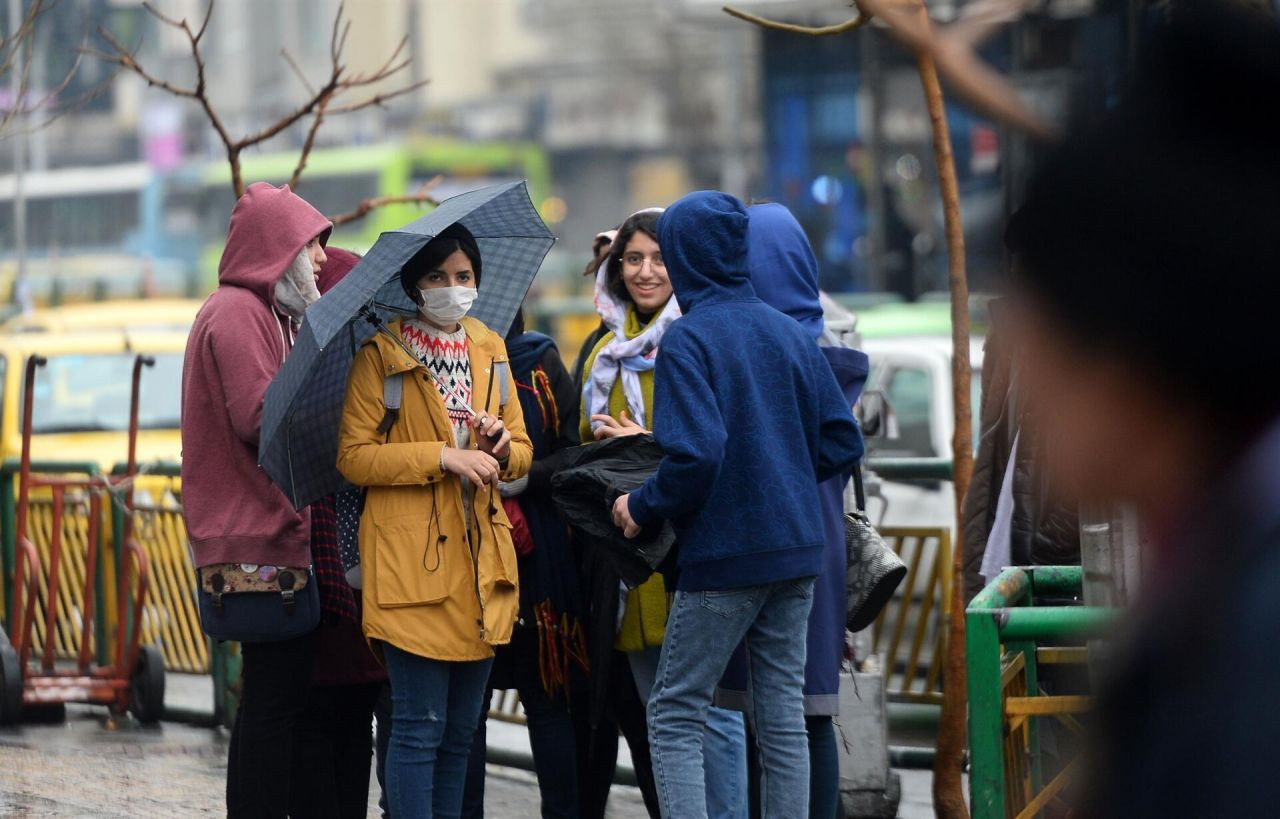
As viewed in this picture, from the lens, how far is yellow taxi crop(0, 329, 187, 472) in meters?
11.3

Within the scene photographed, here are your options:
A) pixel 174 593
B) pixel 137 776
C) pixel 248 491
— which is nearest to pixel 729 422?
pixel 248 491

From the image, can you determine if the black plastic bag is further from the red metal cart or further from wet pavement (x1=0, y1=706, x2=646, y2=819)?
the red metal cart

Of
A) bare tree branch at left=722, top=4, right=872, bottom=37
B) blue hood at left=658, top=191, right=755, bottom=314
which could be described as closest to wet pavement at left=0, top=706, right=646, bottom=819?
blue hood at left=658, top=191, right=755, bottom=314

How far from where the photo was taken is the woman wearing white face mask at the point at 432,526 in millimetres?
4547

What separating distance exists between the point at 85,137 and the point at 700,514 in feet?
187

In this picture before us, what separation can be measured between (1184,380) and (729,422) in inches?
118

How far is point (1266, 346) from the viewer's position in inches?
55.7

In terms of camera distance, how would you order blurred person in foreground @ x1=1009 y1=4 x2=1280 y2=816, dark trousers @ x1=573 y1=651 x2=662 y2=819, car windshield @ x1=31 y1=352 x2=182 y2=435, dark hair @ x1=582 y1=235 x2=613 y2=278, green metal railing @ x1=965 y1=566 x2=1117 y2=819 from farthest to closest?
car windshield @ x1=31 y1=352 x2=182 y2=435
dark hair @ x1=582 y1=235 x2=613 y2=278
dark trousers @ x1=573 y1=651 x2=662 y2=819
green metal railing @ x1=965 y1=566 x2=1117 y2=819
blurred person in foreground @ x1=1009 y1=4 x2=1280 y2=816

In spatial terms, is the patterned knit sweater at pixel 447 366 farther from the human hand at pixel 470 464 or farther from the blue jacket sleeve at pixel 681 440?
the blue jacket sleeve at pixel 681 440

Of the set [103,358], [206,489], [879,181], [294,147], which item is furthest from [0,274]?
[206,489]

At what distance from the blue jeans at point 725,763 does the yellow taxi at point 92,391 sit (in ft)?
22.9

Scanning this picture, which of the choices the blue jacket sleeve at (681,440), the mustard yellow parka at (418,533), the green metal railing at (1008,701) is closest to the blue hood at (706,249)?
the blue jacket sleeve at (681,440)

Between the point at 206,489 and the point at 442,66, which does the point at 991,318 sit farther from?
the point at 442,66

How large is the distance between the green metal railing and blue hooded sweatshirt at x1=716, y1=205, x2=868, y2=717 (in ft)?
4.45
